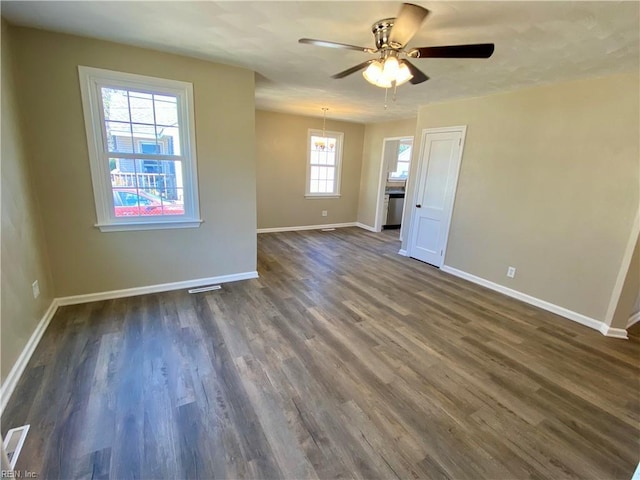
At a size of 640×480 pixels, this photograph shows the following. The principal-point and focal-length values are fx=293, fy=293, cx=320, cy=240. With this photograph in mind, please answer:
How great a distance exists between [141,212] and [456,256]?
4.13m

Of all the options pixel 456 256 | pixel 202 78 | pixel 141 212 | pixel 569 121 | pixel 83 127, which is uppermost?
pixel 202 78

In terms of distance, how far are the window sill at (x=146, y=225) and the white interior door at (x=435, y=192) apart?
3372 mm

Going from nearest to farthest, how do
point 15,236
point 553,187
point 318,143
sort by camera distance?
1. point 15,236
2. point 553,187
3. point 318,143

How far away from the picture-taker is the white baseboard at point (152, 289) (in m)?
2.99

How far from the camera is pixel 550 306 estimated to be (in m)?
3.34

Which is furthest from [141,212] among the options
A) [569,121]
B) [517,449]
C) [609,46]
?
[569,121]

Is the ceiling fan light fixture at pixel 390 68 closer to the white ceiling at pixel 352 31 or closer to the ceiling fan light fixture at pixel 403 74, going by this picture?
the ceiling fan light fixture at pixel 403 74

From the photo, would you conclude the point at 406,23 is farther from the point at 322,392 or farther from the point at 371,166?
the point at 371,166

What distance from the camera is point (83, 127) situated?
269cm

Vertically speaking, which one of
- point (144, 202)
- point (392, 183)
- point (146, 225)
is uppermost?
point (392, 183)

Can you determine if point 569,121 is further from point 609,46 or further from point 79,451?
point 79,451

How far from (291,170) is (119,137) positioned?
3720 millimetres

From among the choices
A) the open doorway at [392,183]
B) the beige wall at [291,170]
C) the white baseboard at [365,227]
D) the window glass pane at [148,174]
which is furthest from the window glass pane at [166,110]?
the white baseboard at [365,227]

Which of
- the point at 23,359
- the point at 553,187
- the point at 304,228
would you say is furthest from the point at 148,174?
the point at 553,187
